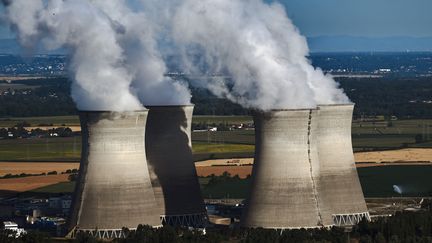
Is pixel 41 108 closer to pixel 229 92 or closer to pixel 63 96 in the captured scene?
pixel 63 96

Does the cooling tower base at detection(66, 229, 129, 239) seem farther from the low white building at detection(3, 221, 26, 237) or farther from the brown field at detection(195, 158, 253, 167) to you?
the brown field at detection(195, 158, 253, 167)

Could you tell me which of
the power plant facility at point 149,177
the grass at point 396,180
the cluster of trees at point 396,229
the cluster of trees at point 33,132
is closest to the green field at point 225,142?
the cluster of trees at point 33,132

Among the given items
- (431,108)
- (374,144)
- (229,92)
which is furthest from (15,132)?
(229,92)

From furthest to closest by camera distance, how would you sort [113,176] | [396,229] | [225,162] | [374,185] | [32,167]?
[225,162] → [32,167] → [374,185] → [396,229] → [113,176]

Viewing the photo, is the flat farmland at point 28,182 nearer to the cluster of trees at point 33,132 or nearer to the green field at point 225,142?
the green field at point 225,142

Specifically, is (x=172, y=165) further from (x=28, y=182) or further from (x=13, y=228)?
(x=28, y=182)

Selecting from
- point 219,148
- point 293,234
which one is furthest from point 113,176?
point 219,148
